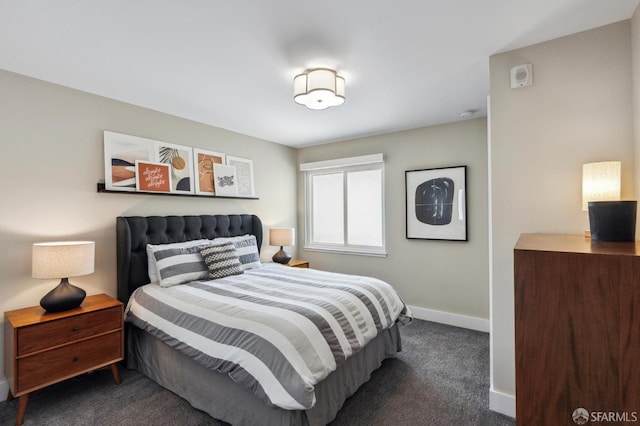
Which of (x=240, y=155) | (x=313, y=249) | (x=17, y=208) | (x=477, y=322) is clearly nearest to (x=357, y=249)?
(x=313, y=249)

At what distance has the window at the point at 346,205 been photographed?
165 inches

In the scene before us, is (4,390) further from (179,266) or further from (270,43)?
(270,43)

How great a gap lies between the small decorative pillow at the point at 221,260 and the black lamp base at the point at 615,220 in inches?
106

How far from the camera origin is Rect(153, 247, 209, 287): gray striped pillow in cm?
267

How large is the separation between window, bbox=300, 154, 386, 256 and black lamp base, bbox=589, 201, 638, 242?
2.83 meters

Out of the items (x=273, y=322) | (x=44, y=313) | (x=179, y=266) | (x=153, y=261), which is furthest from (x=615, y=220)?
(x=44, y=313)

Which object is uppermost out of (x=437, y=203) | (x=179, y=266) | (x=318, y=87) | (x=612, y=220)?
(x=318, y=87)

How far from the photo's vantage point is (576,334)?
97 centimetres

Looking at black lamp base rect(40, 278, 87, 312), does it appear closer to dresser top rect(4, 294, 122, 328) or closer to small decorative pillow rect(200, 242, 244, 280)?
dresser top rect(4, 294, 122, 328)

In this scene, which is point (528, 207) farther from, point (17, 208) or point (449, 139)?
point (17, 208)

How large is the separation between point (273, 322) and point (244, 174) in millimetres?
2570

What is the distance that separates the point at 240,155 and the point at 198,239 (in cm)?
127

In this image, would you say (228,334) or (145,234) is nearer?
(228,334)

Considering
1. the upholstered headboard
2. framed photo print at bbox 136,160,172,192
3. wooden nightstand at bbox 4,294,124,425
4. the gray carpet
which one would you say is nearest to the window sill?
the upholstered headboard
